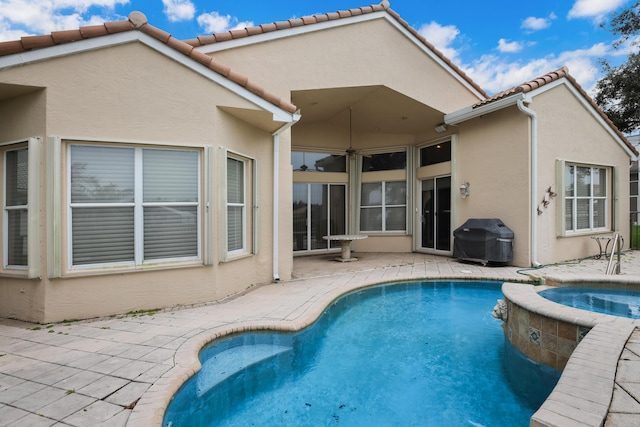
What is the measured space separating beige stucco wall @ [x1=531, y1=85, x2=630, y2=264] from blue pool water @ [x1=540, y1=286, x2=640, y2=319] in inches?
138

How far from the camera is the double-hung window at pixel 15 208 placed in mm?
4496

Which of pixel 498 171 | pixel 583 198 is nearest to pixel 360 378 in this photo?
pixel 498 171

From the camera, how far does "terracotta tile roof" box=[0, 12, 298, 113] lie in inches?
156

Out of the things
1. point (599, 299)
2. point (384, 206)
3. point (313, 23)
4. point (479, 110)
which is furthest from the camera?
point (384, 206)

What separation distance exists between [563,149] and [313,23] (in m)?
7.58

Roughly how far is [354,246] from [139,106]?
8807 millimetres

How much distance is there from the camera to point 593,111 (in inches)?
368

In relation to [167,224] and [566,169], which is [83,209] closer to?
[167,224]

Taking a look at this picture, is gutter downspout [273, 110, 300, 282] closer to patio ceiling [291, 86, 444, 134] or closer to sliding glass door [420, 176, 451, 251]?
patio ceiling [291, 86, 444, 134]

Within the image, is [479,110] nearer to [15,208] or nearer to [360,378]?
[360,378]

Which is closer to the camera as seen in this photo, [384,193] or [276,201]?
[276,201]

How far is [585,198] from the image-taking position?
9.40 m

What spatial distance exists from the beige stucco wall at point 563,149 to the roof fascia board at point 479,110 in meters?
0.71

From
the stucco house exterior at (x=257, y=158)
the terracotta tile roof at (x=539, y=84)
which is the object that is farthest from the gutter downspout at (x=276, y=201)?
the terracotta tile roof at (x=539, y=84)
